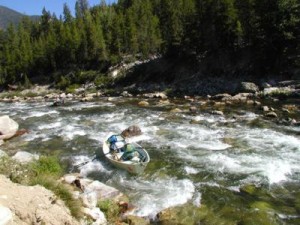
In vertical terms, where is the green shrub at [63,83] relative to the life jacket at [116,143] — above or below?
below

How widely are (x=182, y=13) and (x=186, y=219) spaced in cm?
5412

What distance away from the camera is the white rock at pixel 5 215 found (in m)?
6.59

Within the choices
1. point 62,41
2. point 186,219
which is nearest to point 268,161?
point 186,219

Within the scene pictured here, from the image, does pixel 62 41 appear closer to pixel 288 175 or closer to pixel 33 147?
pixel 33 147

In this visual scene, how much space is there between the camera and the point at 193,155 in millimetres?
19266

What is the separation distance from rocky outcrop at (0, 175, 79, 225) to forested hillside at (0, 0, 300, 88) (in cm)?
4015

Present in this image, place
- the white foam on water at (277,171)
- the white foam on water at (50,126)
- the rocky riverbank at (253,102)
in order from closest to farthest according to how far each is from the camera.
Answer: the white foam on water at (277,171) < the white foam on water at (50,126) < the rocky riverbank at (253,102)

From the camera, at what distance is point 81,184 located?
14.0 metres

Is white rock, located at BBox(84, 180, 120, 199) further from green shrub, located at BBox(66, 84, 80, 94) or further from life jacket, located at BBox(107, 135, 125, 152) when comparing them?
green shrub, located at BBox(66, 84, 80, 94)

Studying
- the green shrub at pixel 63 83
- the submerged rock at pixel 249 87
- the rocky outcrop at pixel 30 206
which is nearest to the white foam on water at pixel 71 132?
the rocky outcrop at pixel 30 206

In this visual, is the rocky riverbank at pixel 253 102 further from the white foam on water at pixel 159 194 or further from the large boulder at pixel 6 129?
the large boulder at pixel 6 129

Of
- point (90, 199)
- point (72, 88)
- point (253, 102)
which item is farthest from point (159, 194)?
point (72, 88)

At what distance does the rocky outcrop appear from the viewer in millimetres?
7039

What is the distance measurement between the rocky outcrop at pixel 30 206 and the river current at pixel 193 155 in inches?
199
